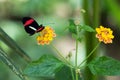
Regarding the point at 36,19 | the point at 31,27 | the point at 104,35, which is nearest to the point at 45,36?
the point at 31,27

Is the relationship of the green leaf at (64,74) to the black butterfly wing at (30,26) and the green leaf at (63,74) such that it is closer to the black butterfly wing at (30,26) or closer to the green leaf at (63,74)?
the green leaf at (63,74)

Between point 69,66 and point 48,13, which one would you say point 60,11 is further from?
point 69,66

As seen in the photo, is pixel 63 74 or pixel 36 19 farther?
pixel 36 19

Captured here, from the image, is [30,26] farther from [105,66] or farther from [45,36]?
[105,66]

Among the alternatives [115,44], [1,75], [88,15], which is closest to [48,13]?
[1,75]

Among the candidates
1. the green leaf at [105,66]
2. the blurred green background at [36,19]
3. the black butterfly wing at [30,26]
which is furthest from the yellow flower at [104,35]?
the blurred green background at [36,19]

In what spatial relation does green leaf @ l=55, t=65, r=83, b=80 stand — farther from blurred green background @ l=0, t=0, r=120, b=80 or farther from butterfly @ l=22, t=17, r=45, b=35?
blurred green background @ l=0, t=0, r=120, b=80

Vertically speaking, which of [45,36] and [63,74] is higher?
[45,36]
